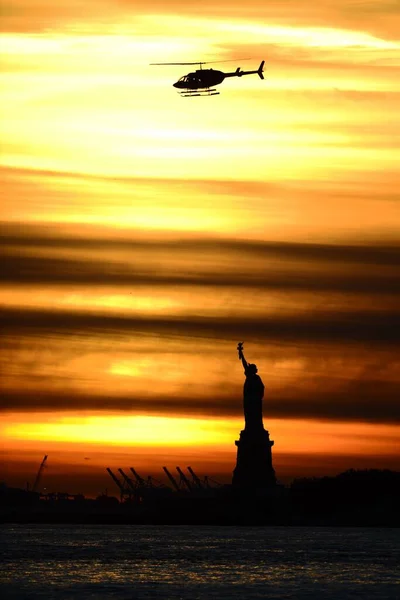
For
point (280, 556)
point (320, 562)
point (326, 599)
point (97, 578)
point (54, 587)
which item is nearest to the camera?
point (326, 599)

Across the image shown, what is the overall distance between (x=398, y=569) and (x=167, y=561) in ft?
86.2

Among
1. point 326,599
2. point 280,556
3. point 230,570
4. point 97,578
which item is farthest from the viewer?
point 280,556

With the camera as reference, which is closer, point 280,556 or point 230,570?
point 230,570

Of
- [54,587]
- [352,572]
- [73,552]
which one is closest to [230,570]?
[352,572]

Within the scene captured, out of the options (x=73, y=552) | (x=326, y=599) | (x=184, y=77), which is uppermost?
(x=184, y=77)

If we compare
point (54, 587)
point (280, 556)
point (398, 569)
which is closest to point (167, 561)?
point (280, 556)

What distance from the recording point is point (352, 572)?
15988cm

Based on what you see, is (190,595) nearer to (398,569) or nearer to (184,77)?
(398,569)

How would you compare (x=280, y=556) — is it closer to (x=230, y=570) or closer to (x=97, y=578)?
(x=230, y=570)

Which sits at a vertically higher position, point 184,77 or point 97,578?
point 184,77

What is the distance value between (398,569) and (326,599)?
37.1 metres

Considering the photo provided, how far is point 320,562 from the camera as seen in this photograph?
17638 cm

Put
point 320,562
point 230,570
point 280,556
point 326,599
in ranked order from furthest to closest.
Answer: point 280,556 → point 320,562 → point 230,570 → point 326,599

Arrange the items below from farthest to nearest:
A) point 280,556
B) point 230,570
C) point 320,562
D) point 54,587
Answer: point 280,556
point 320,562
point 230,570
point 54,587
